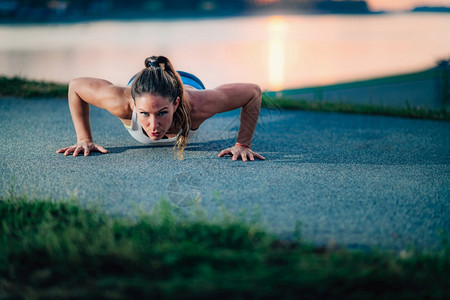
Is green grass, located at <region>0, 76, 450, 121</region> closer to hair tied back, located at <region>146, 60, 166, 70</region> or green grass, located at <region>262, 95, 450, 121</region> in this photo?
green grass, located at <region>262, 95, 450, 121</region>

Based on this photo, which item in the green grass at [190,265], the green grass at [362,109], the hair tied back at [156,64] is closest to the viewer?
the green grass at [190,265]

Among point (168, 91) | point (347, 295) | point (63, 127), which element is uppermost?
point (168, 91)

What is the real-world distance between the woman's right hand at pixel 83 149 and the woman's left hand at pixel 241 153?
1.00 meters

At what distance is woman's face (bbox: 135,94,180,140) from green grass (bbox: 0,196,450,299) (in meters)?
1.08

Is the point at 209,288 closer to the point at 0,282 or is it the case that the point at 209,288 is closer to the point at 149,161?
the point at 0,282

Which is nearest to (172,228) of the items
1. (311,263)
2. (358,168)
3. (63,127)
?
(311,263)

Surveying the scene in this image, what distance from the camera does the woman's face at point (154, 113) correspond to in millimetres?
3090

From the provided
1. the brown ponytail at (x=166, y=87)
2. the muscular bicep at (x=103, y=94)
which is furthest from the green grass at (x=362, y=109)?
the muscular bicep at (x=103, y=94)

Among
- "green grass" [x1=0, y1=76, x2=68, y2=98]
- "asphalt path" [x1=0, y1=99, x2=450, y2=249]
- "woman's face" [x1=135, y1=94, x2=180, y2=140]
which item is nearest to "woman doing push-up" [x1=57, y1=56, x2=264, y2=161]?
"woman's face" [x1=135, y1=94, x2=180, y2=140]

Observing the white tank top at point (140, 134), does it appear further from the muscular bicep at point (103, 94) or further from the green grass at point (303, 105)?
the green grass at point (303, 105)

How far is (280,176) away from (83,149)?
5.42 ft

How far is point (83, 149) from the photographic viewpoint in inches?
143

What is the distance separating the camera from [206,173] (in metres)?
3.14

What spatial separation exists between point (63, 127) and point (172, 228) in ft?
9.41
